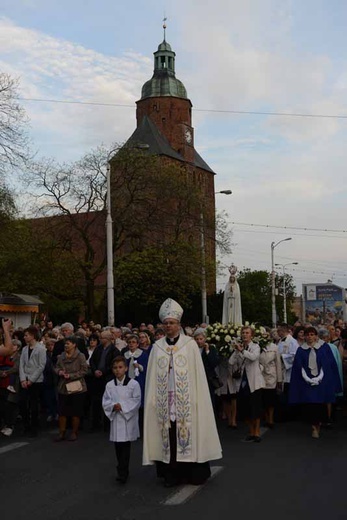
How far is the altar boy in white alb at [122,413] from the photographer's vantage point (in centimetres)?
840

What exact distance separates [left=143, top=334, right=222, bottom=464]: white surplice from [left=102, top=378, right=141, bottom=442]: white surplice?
11.6 inches

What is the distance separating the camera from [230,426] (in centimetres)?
1284

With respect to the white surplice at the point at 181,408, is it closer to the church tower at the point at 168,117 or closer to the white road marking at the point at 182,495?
the white road marking at the point at 182,495

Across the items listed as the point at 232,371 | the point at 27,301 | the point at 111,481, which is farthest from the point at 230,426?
the point at 27,301

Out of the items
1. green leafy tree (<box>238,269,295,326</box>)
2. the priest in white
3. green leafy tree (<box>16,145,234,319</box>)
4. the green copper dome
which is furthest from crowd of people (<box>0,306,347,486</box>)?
the green copper dome

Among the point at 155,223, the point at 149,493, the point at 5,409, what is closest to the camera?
Result: the point at 149,493

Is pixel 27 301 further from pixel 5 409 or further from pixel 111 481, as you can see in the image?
pixel 111 481

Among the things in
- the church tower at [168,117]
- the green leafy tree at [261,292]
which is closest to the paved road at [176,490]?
the green leafy tree at [261,292]

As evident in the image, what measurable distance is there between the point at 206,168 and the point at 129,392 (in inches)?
3035

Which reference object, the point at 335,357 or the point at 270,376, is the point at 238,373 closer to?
the point at 270,376

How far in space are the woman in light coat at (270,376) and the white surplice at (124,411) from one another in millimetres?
4458

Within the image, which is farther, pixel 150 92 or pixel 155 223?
pixel 150 92

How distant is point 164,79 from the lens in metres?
84.2

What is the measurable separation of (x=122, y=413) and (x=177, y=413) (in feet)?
2.40
